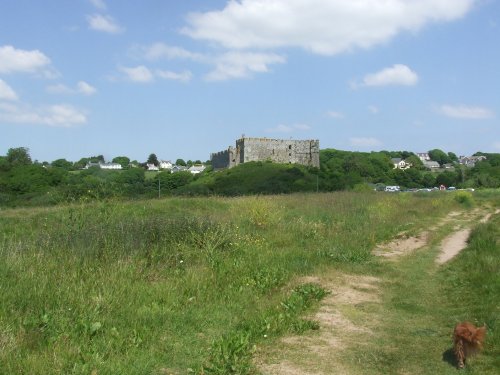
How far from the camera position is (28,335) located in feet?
14.6

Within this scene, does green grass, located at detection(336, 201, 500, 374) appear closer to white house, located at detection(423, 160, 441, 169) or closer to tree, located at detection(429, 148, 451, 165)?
white house, located at detection(423, 160, 441, 169)

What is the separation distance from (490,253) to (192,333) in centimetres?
707

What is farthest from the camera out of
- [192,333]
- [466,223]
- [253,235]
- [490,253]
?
[466,223]

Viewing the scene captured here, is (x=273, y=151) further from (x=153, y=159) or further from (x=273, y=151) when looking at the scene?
(x=153, y=159)

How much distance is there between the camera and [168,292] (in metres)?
6.34

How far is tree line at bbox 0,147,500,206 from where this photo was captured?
19.5m

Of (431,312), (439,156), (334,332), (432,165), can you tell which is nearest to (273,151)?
(431,312)

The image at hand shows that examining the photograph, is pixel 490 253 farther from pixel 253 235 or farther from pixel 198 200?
pixel 198 200

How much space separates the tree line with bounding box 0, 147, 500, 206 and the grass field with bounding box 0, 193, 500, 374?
2.89 meters

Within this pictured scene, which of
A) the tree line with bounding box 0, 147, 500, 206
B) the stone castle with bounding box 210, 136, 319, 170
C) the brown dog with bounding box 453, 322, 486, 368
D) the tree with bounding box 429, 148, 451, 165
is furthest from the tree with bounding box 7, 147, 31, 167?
the tree with bounding box 429, 148, 451, 165

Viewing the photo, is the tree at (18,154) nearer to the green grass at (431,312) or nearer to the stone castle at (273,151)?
the stone castle at (273,151)

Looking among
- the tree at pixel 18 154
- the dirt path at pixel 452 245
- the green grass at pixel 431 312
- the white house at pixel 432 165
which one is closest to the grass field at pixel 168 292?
the green grass at pixel 431 312

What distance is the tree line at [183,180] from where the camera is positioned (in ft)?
64.1

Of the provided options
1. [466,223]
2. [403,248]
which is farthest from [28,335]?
[466,223]
